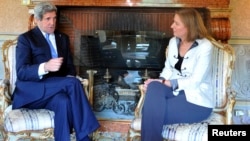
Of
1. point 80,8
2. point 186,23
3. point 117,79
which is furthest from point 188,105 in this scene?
point 80,8

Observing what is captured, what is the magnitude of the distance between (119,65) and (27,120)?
4.54ft

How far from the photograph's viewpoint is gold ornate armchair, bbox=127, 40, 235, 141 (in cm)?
193

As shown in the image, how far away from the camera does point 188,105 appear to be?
6.83 feet

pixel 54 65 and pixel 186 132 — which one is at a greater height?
pixel 54 65

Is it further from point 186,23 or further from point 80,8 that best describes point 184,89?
point 80,8

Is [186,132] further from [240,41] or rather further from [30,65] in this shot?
[240,41]

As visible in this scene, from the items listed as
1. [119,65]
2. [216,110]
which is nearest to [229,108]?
[216,110]

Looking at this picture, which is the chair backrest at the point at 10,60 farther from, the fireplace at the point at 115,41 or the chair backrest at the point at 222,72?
the chair backrest at the point at 222,72

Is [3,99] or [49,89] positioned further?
[3,99]

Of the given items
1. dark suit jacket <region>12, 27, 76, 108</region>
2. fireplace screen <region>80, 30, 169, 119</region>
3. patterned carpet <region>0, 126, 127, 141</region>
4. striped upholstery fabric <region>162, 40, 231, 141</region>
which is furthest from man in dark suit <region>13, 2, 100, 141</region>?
fireplace screen <region>80, 30, 169, 119</region>

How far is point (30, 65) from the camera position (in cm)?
222

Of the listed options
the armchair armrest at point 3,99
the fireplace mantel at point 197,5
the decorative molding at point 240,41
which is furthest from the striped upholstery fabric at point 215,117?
the armchair armrest at point 3,99

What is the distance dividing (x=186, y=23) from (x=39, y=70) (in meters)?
0.95

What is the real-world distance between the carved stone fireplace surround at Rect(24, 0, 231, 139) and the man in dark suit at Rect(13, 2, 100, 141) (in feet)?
2.53
